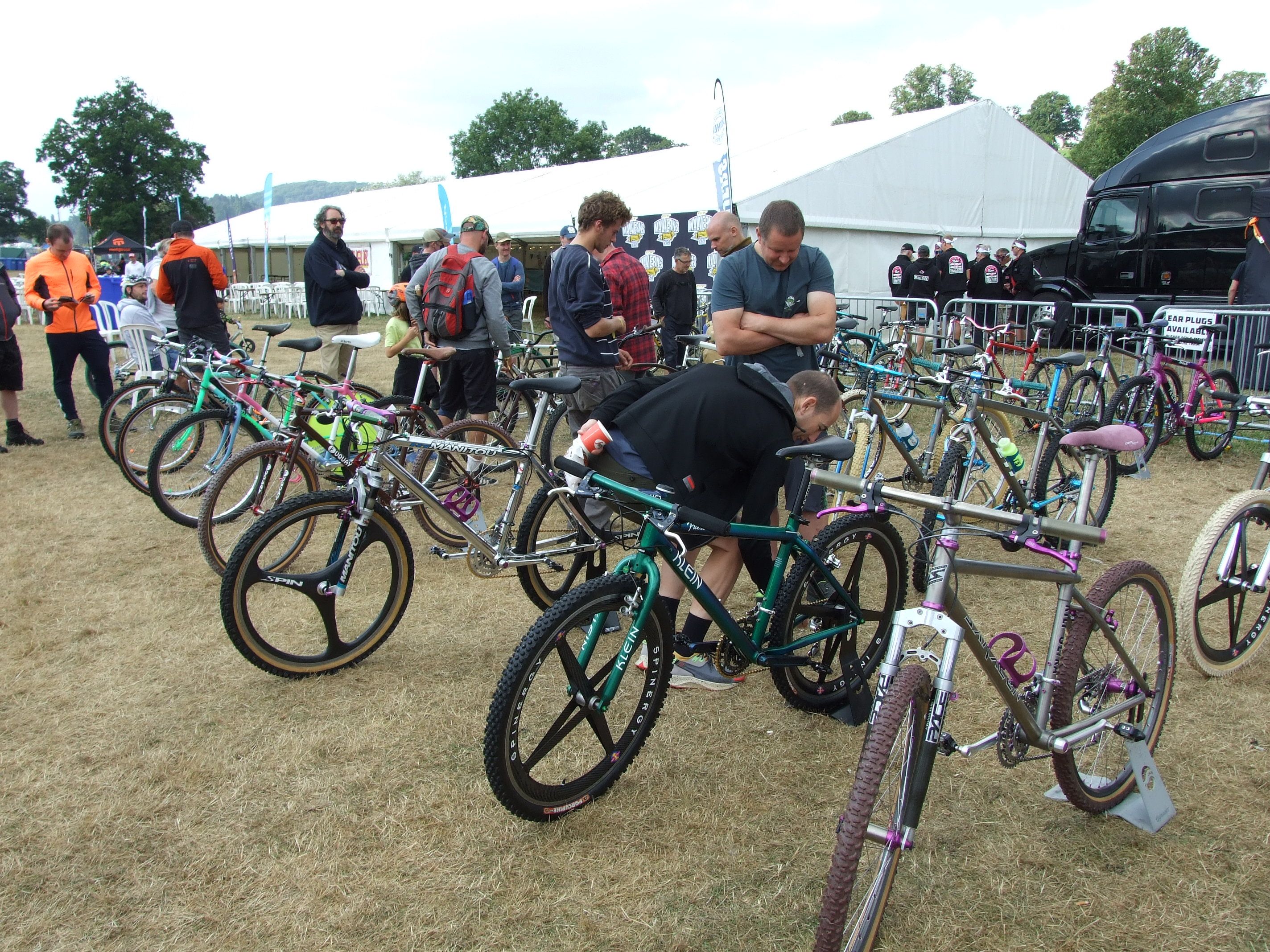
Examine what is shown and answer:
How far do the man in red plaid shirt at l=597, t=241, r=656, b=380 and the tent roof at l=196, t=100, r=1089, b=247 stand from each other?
8834mm

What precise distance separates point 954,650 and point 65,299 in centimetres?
847

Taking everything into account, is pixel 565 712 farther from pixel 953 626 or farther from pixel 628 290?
pixel 628 290

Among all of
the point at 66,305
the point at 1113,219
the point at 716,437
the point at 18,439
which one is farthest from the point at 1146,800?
the point at 1113,219

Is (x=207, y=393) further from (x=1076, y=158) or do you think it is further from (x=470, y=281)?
(x=1076, y=158)

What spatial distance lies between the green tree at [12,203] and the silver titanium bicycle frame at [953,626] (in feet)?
309

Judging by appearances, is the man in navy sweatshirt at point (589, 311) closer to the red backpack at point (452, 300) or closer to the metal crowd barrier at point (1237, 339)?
the red backpack at point (452, 300)

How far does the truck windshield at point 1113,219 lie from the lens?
12.6 metres

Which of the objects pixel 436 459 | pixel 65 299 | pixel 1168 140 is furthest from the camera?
pixel 1168 140

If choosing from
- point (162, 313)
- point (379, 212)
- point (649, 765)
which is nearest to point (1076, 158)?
point (379, 212)

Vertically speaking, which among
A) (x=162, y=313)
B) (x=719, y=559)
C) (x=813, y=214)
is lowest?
(x=719, y=559)

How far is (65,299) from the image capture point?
7672 millimetres

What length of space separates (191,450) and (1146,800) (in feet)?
17.1

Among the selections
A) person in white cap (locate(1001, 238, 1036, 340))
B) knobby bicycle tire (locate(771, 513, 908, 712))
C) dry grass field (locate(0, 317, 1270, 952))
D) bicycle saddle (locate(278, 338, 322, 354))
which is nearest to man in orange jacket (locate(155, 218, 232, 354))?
bicycle saddle (locate(278, 338, 322, 354))

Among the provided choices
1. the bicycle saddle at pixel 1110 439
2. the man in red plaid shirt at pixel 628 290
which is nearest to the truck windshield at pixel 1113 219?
the man in red plaid shirt at pixel 628 290
